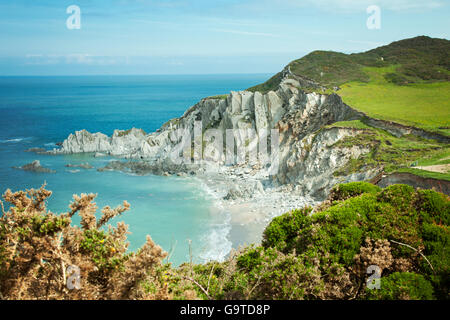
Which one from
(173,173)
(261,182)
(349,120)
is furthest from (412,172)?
(173,173)

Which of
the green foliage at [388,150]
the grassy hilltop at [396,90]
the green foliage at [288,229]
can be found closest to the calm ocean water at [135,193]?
the green foliage at [288,229]

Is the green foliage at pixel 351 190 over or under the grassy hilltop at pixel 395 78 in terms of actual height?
under

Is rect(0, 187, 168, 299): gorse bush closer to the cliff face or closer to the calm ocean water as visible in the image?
the calm ocean water

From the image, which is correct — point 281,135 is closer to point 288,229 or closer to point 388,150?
point 388,150

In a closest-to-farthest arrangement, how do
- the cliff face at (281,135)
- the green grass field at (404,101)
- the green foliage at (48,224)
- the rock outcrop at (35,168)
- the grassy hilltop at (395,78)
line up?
the green foliage at (48,224) < the green grass field at (404,101) < the cliff face at (281,135) < the grassy hilltop at (395,78) < the rock outcrop at (35,168)

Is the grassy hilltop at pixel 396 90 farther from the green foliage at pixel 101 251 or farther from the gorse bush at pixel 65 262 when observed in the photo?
the green foliage at pixel 101 251

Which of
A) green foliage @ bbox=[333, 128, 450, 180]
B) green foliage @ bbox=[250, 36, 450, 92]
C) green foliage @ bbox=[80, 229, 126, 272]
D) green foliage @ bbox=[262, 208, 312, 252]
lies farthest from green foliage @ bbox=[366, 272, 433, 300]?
green foliage @ bbox=[250, 36, 450, 92]

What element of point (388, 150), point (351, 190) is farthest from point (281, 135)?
point (351, 190)
